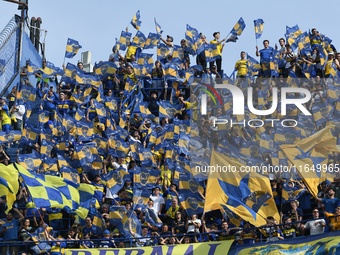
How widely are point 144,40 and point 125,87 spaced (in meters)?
2.81

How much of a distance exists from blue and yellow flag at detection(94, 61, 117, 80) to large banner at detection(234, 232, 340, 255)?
33.8 ft

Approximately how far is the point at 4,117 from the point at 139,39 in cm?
630

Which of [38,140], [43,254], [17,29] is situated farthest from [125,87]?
[43,254]

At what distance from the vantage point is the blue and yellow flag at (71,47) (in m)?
30.1

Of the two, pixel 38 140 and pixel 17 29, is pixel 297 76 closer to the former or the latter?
pixel 38 140

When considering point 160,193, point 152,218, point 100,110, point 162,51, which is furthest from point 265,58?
point 152,218

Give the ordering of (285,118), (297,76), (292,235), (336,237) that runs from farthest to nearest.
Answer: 1. (297,76)
2. (285,118)
3. (292,235)
4. (336,237)

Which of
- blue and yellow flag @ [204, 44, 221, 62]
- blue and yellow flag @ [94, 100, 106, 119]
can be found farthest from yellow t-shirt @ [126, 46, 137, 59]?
blue and yellow flag @ [94, 100, 106, 119]

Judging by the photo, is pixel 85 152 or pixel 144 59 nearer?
pixel 85 152

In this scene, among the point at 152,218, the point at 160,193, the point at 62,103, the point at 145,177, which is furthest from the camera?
the point at 62,103

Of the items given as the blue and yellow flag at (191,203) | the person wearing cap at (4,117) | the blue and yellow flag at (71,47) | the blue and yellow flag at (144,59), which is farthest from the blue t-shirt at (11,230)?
the blue and yellow flag at (71,47)

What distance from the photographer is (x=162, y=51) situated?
28.2 metres

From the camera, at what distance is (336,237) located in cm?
1773

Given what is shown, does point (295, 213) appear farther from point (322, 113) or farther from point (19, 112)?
point (19, 112)
